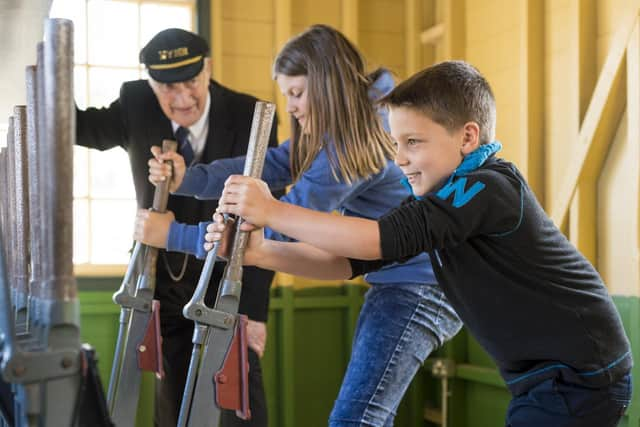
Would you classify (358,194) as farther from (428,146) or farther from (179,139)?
(179,139)

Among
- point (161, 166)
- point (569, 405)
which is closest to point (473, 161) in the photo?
point (569, 405)

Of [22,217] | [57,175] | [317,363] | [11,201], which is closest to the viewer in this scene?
[57,175]

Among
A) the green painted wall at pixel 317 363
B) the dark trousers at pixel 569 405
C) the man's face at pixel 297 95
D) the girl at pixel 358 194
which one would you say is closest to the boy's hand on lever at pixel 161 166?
the girl at pixel 358 194

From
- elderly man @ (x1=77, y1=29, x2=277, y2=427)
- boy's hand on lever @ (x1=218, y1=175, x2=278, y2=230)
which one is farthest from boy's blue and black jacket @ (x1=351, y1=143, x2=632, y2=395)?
elderly man @ (x1=77, y1=29, x2=277, y2=427)

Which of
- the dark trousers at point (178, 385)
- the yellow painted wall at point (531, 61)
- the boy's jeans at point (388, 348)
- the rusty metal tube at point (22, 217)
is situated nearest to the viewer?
the rusty metal tube at point (22, 217)

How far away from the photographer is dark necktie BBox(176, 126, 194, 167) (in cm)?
293

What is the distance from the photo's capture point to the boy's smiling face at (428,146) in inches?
67.2

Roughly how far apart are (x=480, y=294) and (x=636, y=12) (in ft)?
6.92

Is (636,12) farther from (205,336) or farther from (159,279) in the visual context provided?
(205,336)

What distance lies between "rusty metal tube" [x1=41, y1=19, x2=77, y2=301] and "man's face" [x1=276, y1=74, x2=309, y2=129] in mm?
1279

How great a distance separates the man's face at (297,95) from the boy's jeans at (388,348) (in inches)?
19.2

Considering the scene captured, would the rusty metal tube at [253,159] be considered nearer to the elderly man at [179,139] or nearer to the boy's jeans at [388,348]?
the boy's jeans at [388,348]

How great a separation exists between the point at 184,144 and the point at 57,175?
78.5 inches

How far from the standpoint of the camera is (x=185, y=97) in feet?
9.31
